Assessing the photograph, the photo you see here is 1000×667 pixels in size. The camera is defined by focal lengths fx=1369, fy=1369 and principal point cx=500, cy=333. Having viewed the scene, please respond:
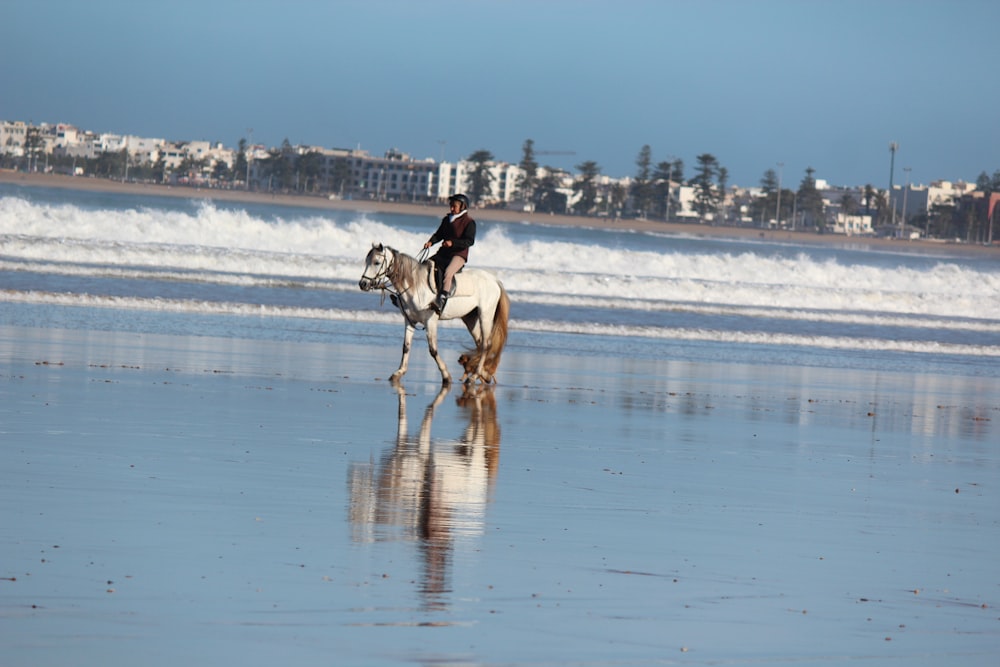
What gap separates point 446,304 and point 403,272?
2.28 ft

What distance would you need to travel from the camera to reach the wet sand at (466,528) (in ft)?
16.9

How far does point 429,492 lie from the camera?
317 inches

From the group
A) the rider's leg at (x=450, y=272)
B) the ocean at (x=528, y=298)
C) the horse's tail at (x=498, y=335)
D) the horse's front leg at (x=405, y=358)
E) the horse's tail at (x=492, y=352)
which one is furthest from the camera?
the ocean at (x=528, y=298)

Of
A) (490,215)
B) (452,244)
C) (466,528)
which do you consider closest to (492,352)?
(452,244)

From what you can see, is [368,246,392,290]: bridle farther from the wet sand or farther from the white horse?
the wet sand

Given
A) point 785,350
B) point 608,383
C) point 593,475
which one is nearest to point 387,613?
point 593,475

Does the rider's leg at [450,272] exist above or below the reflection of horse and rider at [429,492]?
above

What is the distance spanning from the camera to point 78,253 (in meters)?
31.5

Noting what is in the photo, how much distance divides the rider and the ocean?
3.96 meters

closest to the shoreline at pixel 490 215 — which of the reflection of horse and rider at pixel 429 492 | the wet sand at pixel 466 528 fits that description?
the wet sand at pixel 466 528

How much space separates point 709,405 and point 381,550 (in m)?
8.33

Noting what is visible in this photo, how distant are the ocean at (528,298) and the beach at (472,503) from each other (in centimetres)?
61

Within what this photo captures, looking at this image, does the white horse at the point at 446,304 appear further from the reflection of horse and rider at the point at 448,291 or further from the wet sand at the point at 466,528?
the wet sand at the point at 466,528

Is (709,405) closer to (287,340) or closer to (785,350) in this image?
(287,340)
